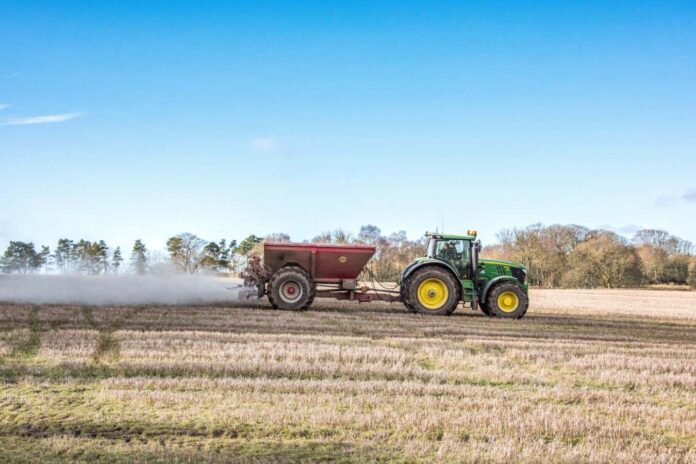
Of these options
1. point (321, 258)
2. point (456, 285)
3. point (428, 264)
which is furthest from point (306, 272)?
point (456, 285)

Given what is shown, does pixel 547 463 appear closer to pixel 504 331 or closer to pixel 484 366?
pixel 484 366

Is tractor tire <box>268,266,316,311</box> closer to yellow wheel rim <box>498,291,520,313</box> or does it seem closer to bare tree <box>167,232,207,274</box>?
yellow wheel rim <box>498,291,520,313</box>

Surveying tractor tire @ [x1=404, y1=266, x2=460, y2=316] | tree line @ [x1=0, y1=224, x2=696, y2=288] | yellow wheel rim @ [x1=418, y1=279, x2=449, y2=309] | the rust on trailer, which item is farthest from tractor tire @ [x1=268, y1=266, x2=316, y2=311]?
tree line @ [x1=0, y1=224, x2=696, y2=288]

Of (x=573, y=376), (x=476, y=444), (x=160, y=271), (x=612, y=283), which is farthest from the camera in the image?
(x=612, y=283)

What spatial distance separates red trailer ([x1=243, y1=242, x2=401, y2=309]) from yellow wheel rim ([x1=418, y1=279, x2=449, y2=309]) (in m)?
0.77

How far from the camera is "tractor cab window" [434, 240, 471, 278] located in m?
19.3

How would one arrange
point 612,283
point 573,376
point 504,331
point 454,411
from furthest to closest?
point 612,283, point 504,331, point 573,376, point 454,411

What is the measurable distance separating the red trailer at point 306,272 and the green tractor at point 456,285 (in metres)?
0.82

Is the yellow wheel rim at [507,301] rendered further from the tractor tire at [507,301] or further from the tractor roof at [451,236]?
the tractor roof at [451,236]

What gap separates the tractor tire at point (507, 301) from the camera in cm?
1904

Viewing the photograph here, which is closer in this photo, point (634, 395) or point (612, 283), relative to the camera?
point (634, 395)

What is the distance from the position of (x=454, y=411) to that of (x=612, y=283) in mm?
66845

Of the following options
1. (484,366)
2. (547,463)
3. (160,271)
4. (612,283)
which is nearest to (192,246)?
(160,271)

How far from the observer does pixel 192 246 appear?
69.4 meters
